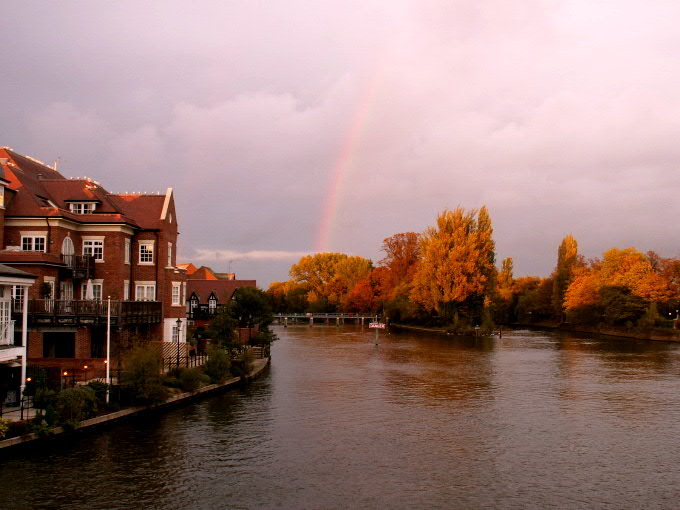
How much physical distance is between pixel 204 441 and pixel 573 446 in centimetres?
1514

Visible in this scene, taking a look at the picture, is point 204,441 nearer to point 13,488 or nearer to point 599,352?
point 13,488

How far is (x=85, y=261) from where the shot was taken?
42.0m

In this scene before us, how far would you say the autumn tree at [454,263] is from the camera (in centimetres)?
10138

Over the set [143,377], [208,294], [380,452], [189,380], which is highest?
[208,294]

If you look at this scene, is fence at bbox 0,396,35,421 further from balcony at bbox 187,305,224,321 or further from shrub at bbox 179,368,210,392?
balcony at bbox 187,305,224,321

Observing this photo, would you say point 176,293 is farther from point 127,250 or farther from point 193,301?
point 193,301

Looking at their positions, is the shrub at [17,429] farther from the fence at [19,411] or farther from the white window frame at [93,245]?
the white window frame at [93,245]

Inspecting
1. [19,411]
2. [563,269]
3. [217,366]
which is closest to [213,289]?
[217,366]

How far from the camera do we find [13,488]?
19.2 m

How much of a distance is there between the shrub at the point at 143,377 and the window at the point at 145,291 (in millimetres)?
15978

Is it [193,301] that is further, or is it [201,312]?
[193,301]

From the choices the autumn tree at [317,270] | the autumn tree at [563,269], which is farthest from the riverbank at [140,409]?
the autumn tree at [317,270]

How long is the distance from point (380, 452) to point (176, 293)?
2785 cm

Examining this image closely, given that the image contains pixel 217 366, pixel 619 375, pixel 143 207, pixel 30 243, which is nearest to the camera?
pixel 217 366
